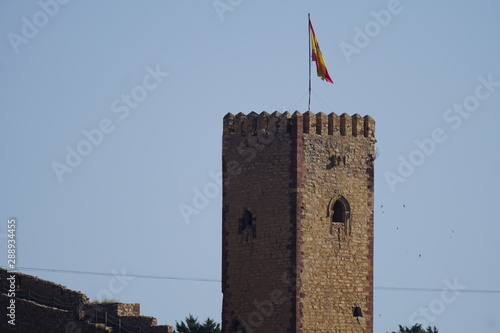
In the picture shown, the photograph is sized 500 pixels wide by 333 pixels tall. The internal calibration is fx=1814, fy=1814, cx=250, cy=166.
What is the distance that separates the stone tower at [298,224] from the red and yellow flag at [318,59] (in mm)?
1815

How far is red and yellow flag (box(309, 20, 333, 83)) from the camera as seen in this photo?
194ft

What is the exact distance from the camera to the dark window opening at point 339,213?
57.3 meters

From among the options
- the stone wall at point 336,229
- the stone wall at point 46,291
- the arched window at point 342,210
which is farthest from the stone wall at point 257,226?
the stone wall at point 46,291

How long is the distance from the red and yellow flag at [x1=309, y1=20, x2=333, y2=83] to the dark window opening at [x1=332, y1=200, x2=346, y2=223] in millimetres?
4332

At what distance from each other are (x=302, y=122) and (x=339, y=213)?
122 inches

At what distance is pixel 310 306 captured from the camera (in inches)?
2206

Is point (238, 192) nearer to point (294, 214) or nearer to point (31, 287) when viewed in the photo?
point (294, 214)

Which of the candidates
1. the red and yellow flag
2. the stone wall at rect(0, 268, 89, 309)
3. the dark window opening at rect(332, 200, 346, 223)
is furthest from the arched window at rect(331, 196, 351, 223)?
the stone wall at rect(0, 268, 89, 309)

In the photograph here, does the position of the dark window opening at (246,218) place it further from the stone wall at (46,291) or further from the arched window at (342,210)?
the stone wall at (46,291)

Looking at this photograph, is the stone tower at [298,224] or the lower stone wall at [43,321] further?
the lower stone wall at [43,321]

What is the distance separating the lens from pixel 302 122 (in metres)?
57.3

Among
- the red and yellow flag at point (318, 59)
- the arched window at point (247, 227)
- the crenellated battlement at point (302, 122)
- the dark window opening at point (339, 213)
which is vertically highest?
the red and yellow flag at point (318, 59)

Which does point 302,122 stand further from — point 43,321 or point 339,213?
point 43,321

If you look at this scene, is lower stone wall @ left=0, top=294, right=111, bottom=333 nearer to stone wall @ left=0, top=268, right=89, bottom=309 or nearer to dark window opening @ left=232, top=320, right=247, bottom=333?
stone wall @ left=0, top=268, right=89, bottom=309
